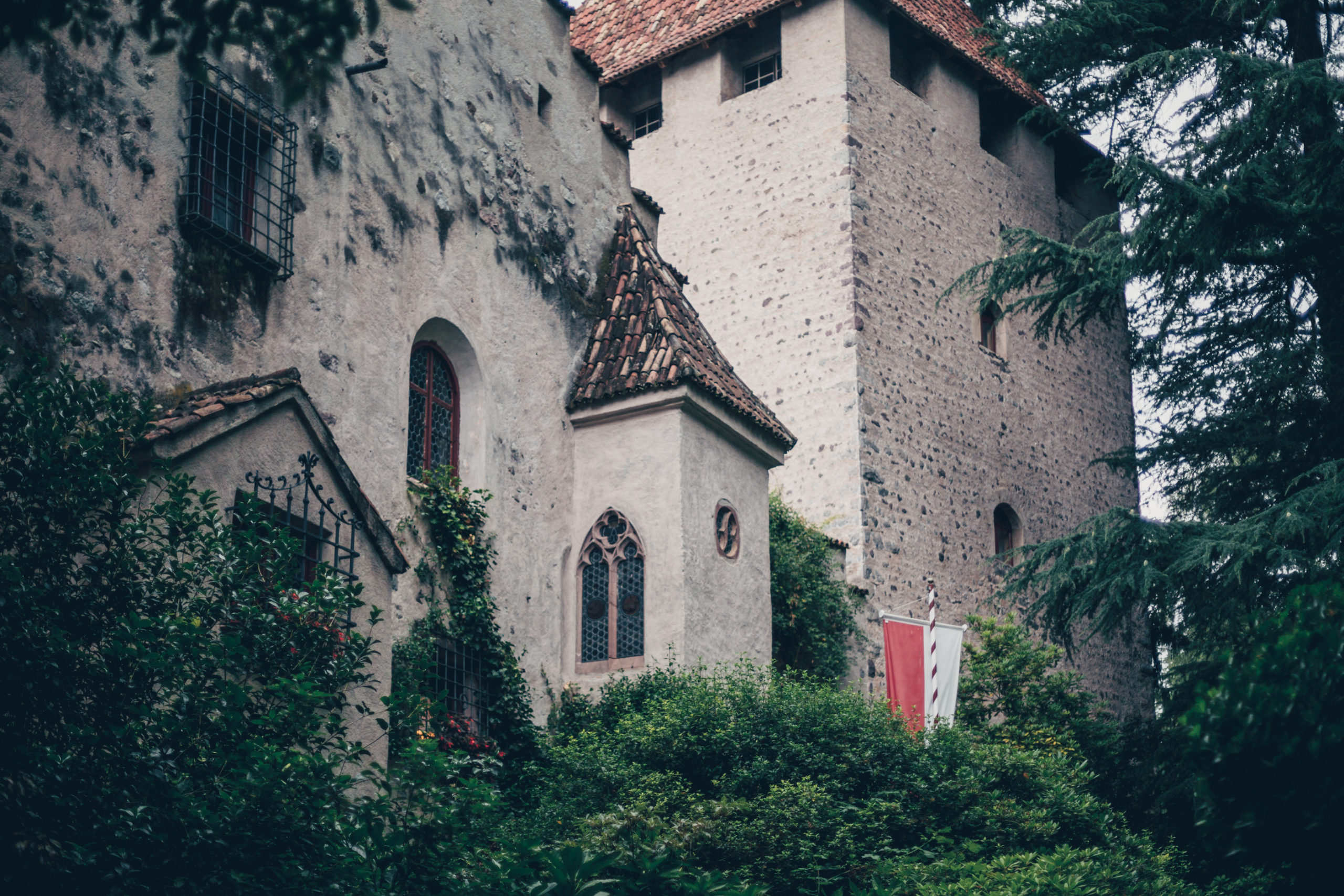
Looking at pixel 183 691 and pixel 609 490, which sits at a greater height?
pixel 609 490

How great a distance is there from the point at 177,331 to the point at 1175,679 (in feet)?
35.1

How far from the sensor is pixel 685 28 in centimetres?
2269

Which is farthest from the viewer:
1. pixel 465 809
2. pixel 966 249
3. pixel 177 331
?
pixel 966 249

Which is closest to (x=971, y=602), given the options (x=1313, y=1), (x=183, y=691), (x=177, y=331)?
(x=1313, y=1)

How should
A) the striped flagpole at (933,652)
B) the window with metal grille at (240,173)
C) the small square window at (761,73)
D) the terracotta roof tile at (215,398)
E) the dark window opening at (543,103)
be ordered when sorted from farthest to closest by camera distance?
the small square window at (761,73)
the striped flagpole at (933,652)
the dark window opening at (543,103)
the window with metal grille at (240,173)
the terracotta roof tile at (215,398)

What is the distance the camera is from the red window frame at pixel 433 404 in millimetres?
12562

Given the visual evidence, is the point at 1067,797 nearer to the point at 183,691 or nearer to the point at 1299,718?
the point at 1299,718

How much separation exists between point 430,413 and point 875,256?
9.85 metres

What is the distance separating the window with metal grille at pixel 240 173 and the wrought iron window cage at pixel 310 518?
2022 mm

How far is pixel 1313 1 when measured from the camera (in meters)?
17.4

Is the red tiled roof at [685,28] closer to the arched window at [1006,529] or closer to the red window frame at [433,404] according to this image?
the arched window at [1006,529]

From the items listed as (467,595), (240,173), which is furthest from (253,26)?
(467,595)

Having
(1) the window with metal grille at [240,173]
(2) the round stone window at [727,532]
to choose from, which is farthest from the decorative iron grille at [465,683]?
(1) the window with metal grille at [240,173]

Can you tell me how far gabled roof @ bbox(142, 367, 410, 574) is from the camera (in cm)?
823
